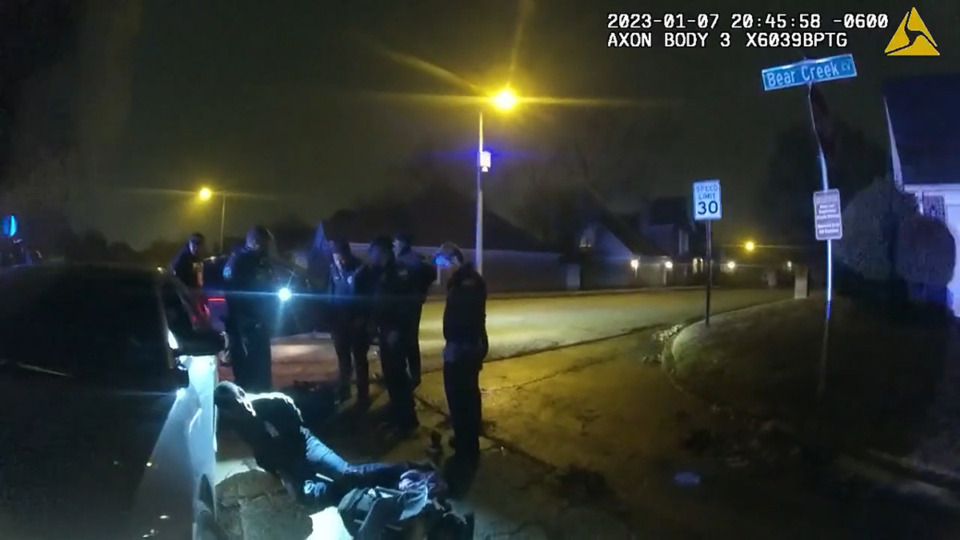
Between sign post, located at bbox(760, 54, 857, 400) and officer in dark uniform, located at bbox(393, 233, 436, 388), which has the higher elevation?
sign post, located at bbox(760, 54, 857, 400)

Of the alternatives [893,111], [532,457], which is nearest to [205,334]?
[532,457]

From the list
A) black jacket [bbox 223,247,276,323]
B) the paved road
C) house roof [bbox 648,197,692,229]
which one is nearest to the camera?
black jacket [bbox 223,247,276,323]

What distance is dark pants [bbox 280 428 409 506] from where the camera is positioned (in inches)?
203

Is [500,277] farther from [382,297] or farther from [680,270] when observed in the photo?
[382,297]

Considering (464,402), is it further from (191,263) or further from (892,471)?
(892,471)

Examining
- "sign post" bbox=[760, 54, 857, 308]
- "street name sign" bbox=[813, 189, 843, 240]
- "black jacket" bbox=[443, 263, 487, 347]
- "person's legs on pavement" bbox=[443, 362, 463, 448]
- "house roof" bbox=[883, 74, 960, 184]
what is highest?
"house roof" bbox=[883, 74, 960, 184]

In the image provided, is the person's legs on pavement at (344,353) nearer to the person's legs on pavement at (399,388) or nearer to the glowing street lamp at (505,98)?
the person's legs on pavement at (399,388)

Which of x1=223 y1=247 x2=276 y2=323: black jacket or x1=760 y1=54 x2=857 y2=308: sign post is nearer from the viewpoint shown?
x1=223 y1=247 x2=276 y2=323: black jacket

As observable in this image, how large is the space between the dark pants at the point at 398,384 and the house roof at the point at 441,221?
1095 inches

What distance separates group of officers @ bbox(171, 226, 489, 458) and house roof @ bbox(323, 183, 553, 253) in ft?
89.6

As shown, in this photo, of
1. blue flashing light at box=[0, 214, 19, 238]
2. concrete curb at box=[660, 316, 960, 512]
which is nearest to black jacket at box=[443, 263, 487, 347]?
concrete curb at box=[660, 316, 960, 512]

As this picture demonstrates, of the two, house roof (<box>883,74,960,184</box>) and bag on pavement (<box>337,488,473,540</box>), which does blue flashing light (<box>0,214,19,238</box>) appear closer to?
bag on pavement (<box>337,488,473,540</box>)

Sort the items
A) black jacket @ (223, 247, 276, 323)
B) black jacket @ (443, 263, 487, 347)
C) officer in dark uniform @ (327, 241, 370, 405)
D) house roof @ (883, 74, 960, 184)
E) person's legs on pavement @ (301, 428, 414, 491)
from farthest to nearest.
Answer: house roof @ (883, 74, 960, 184), officer in dark uniform @ (327, 241, 370, 405), black jacket @ (223, 247, 276, 323), black jacket @ (443, 263, 487, 347), person's legs on pavement @ (301, 428, 414, 491)

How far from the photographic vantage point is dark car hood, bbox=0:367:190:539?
2.86 metres
